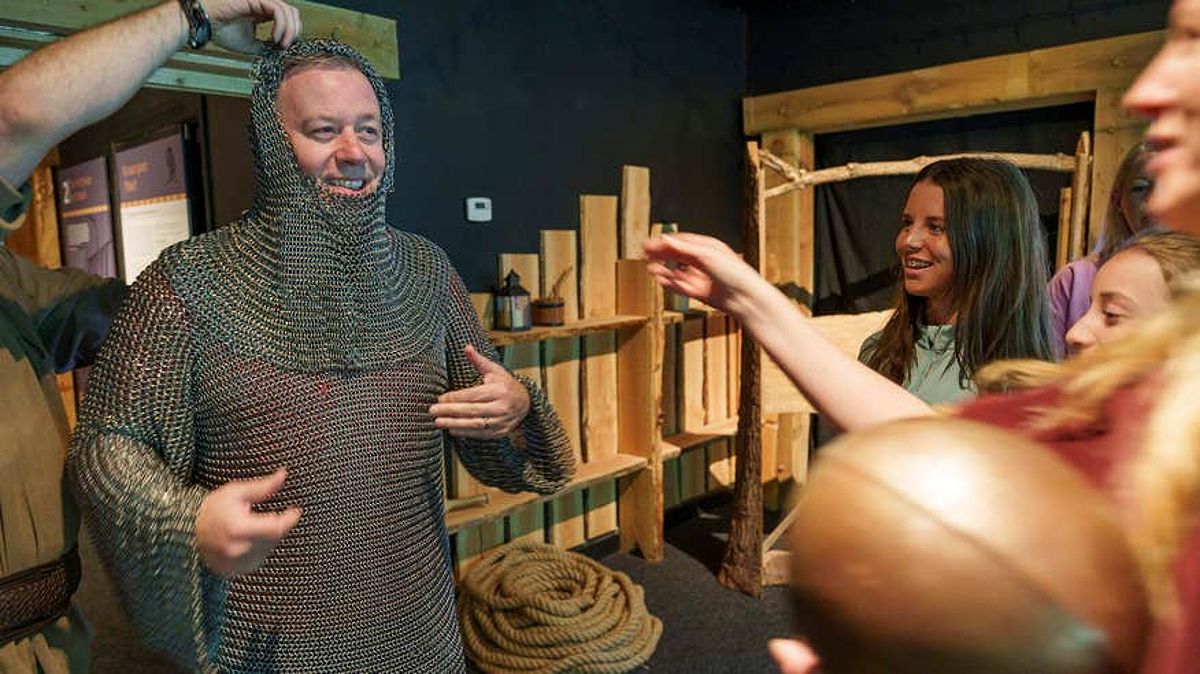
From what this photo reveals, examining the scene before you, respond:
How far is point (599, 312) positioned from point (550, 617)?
5.09 ft

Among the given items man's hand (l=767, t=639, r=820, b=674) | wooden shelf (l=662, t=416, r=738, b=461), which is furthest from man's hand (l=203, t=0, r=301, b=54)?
wooden shelf (l=662, t=416, r=738, b=461)

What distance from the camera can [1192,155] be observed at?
515 mm

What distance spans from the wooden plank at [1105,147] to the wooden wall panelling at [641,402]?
2080 mm

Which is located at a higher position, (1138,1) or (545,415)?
(1138,1)

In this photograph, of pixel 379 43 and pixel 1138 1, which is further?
pixel 1138 1

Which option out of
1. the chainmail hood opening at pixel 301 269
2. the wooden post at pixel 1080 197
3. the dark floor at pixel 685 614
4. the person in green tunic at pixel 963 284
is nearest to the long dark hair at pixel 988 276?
the person in green tunic at pixel 963 284

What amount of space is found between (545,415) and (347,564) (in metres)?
0.51

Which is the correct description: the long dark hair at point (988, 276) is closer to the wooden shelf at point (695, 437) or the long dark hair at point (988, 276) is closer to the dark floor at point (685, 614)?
the dark floor at point (685, 614)

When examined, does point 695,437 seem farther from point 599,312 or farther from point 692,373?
point 599,312

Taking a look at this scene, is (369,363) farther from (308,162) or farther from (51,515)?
(51,515)

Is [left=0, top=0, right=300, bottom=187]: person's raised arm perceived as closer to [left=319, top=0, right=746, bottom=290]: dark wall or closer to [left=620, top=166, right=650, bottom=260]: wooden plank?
[left=319, top=0, right=746, bottom=290]: dark wall

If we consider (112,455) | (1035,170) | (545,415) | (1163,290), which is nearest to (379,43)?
(545,415)

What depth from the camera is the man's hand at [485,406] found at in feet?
4.75

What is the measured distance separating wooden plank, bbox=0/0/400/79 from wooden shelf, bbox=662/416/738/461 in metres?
2.31
